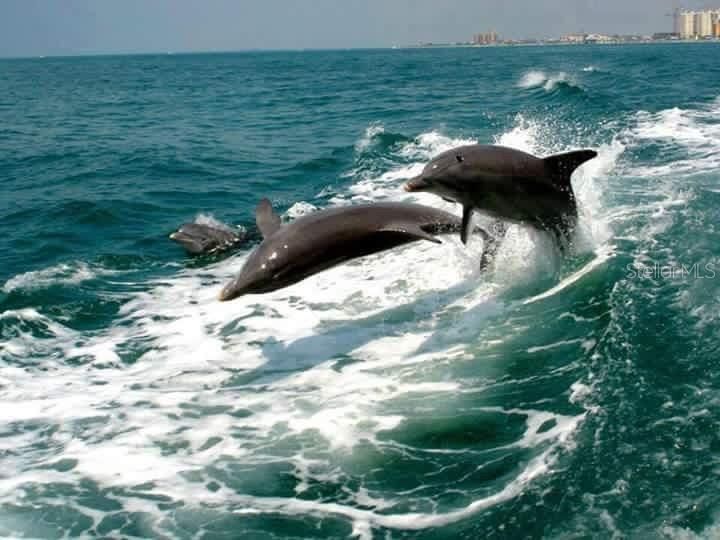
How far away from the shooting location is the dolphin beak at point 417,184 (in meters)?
8.45

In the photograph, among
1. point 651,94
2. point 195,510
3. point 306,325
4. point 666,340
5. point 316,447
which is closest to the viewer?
point 195,510

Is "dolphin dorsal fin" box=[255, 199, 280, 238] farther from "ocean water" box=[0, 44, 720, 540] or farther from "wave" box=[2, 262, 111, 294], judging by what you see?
"wave" box=[2, 262, 111, 294]

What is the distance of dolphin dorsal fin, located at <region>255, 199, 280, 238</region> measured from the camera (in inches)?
355

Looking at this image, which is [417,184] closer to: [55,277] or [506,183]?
[506,183]

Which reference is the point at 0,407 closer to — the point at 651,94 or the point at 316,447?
the point at 316,447

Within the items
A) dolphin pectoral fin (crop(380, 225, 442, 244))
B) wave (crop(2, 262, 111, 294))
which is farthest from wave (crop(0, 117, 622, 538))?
wave (crop(2, 262, 111, 294))

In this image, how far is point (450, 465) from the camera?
644 centimetres

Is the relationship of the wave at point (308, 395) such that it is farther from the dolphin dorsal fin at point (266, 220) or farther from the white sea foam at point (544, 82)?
the white sea foam at point (544, 82)

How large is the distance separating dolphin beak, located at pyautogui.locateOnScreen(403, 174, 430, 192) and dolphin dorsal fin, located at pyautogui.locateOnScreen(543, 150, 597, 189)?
75.2 inches

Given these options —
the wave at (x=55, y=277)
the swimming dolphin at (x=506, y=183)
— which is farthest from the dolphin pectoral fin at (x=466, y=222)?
the wave at (x=55, y=277)

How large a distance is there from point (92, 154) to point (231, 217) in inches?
493

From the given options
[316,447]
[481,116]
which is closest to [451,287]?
[316,447]

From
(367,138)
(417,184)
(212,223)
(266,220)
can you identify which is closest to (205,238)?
(212,223)

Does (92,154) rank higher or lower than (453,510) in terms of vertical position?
higher
